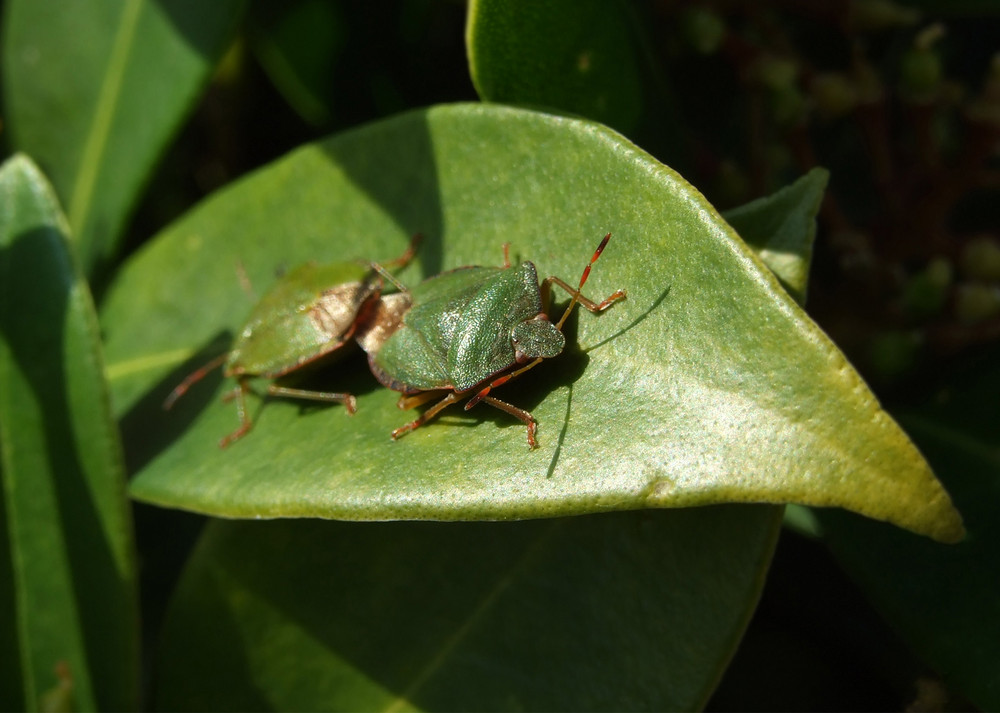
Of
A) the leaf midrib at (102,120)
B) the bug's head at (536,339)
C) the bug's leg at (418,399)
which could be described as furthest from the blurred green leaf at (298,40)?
the bug's head at (536,339)

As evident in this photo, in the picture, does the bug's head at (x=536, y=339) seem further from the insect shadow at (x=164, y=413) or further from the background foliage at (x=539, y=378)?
the insect shadow at (x=164, y=413)

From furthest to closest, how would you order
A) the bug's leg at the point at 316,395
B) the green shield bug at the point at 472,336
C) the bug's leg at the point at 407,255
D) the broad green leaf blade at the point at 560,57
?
the bug's leg at the point at 407,255, the bug's leg at the point at 316,395, the broad green leaf blade at the point at 560,57, the green shield bug at the point at 472,336

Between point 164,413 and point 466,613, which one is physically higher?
point 164,413

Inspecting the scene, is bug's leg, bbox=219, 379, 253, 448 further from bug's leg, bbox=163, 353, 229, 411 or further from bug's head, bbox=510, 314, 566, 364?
bug's head, bbox=510, 314, 566, 364

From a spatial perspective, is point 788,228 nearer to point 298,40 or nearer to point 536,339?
point 536,339

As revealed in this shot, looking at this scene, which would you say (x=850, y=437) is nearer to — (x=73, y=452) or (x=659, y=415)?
(x=659, y=415)

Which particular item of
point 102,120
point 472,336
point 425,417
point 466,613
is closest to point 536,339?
point 472,336
